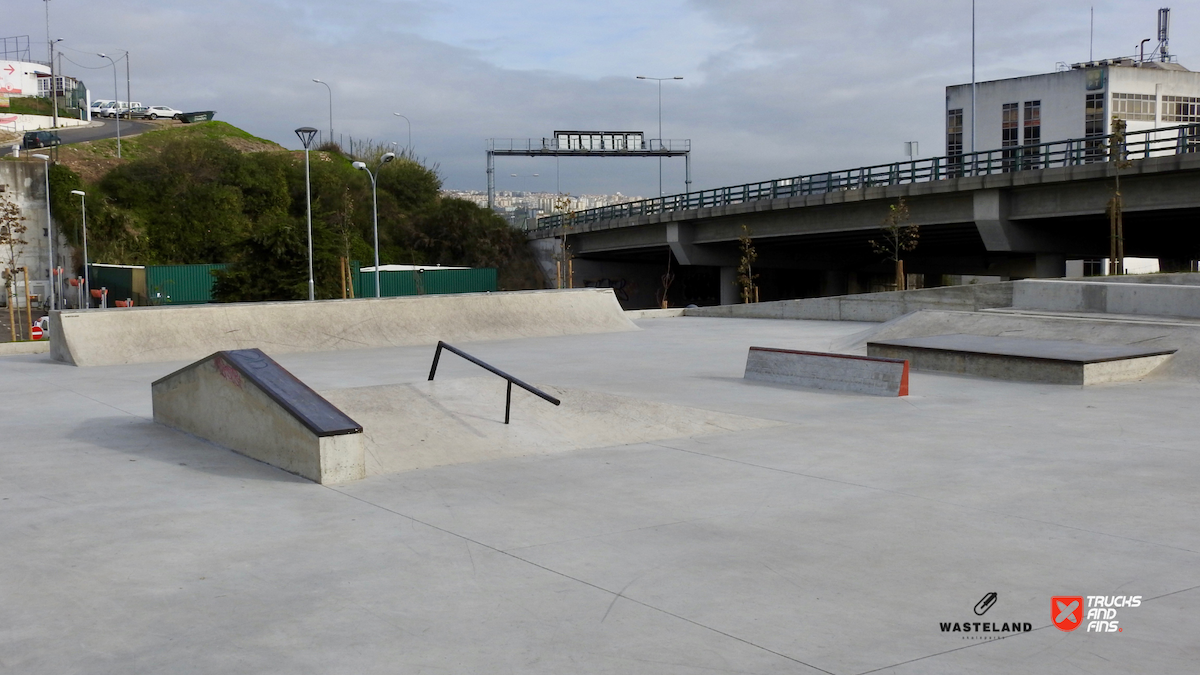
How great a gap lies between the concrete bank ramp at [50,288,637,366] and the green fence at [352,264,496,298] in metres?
24.8

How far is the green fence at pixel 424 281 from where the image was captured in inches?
1943

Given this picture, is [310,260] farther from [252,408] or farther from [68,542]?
[68,542]

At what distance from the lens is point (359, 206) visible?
75375 mm

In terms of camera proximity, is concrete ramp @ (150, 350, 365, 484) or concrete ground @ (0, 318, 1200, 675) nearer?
concrete ground @ (0, 318, 1200, 675)

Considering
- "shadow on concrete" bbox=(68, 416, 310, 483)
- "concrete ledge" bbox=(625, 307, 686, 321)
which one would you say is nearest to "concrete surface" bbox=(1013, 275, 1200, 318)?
"concrete ledge" bbox=(625, 307, 686, 321)

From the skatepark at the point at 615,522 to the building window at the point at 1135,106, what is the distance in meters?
72.3

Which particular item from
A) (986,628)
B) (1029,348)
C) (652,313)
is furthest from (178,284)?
(986,628)

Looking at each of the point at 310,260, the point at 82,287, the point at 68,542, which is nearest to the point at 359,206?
the point at 82,287

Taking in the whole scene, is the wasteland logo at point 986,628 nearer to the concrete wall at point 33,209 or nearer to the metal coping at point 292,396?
the metal coping at point 292,396

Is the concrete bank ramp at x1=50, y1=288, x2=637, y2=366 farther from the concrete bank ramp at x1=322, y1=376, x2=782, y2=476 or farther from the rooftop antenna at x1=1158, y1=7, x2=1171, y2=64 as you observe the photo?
the rooftop antenna at x1=1158, y1=7, x2=1171, y2=64

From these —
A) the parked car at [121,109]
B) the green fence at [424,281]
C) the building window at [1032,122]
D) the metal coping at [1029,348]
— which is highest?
the parked car at [121,109]

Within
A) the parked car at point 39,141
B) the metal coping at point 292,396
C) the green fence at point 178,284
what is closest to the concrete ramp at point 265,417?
the metal coping at point 292,396

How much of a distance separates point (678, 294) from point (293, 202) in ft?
101

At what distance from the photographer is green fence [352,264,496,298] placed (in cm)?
4934
